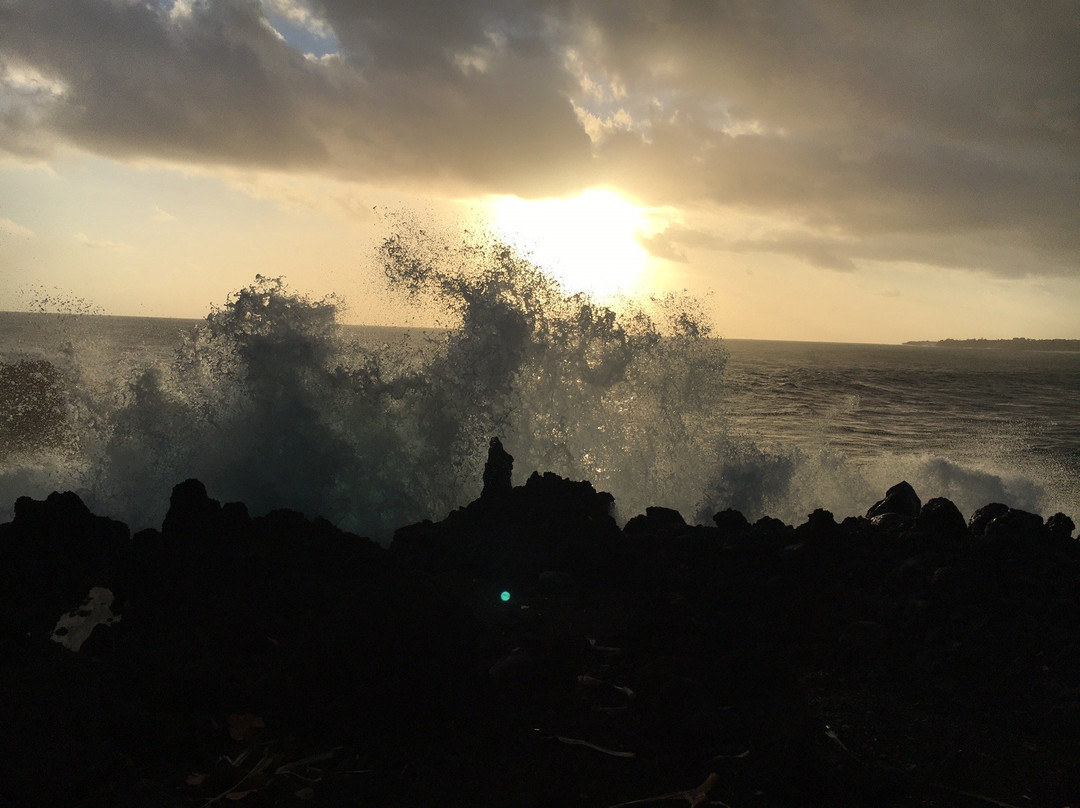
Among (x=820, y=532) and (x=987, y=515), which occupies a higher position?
(x=820, y=532)

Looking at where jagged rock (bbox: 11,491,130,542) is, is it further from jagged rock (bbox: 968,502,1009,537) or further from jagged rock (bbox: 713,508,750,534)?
jagged rock (bbox: 968,502,1009,537)

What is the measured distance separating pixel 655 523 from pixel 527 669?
4.21 metres

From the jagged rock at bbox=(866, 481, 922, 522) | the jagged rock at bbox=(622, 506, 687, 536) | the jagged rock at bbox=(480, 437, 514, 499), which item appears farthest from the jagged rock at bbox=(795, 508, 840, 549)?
the jagged rock at bbox=(480, 437, 514, 499)

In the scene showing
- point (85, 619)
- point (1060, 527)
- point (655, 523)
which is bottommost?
point (85, 619)

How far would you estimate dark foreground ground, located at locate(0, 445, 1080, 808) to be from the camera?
3764 mm

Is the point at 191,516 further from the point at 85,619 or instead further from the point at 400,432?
the point at 400,432

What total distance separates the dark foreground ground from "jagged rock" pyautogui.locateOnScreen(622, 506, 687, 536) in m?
0.91

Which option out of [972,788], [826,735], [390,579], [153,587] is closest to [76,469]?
[153,587]

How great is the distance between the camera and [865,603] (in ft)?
20.6

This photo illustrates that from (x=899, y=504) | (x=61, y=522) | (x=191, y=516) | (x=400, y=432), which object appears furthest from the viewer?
(x=400, y=432)

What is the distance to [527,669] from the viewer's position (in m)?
4.80

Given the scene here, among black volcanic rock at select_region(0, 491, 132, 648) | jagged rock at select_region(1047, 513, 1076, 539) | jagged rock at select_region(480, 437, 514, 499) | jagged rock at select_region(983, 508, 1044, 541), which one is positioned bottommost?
black volcanic rock at select_region(0, 491, 132, 648)

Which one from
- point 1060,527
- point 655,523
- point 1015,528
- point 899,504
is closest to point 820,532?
point 655,523

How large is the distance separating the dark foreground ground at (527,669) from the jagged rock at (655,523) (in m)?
0.91
